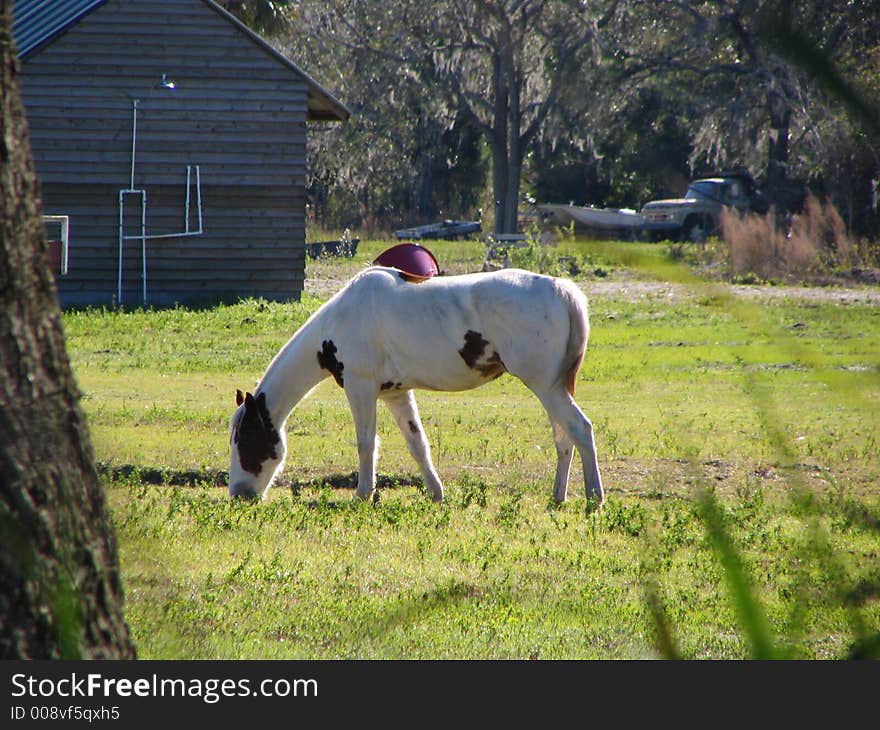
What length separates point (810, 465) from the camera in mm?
10352

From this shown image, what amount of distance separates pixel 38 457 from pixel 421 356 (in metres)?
7.03

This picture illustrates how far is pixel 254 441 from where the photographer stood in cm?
908

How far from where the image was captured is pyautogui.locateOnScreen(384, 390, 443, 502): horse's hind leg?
361 inches

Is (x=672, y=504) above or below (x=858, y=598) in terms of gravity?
below

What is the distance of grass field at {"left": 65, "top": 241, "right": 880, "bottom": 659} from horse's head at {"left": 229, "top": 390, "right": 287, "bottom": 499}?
268 millimetres

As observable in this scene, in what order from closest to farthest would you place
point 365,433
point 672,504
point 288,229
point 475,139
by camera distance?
point 672,504, point 365,433, point 288,229, point 475,139

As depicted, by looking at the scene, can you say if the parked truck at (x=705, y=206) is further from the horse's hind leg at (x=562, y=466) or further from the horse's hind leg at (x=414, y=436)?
the horse's hind leg at (x=562, y=466)

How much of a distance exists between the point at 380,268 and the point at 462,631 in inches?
180

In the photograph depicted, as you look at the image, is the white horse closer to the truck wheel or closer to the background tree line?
the background tree line

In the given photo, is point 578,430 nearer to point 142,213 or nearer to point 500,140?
point 142,213

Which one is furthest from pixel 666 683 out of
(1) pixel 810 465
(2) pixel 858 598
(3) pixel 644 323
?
(3) pixel 644 323

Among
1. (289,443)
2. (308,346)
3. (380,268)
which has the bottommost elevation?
(289,443)

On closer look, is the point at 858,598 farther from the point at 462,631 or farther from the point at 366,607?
A: the point at 366,607

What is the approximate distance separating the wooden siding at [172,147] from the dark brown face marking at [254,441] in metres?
→ 16.2
